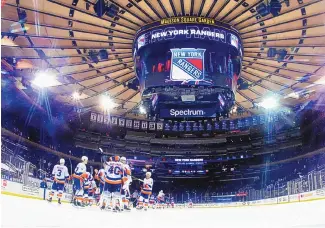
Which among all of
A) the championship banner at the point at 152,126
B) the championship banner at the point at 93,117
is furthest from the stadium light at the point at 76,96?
the championship banner at the point at 152,126

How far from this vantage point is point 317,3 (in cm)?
757

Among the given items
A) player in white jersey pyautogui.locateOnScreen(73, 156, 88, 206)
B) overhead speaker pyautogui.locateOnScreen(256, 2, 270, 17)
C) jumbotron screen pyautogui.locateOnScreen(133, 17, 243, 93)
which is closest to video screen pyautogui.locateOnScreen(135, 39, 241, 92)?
jumbotron screen pyautogui.locateOnScreen(133, 17, 243, 93)

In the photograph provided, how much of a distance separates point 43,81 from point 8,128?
2144mm

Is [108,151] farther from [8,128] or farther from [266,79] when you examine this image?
[266,79]

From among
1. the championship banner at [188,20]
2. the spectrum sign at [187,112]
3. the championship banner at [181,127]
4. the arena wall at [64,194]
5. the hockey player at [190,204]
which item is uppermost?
the championship banner at [188,20]

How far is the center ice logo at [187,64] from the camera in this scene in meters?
8.17

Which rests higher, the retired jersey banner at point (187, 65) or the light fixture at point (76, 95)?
the light fixture at point (76, 95)

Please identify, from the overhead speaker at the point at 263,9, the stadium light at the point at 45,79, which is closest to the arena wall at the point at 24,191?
the stadium light at the point at 45,79

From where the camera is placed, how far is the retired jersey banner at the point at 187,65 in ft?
26.8

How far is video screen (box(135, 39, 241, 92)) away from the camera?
Result: 8.23 m

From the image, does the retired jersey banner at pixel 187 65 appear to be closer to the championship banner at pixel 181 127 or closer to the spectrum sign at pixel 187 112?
the spectrum sign at pixel 187 112

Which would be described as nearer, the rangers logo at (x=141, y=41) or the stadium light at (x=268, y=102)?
the rangers logo at (x=141, y=41)

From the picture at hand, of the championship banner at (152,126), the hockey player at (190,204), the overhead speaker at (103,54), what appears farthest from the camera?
the championship banner at (152,126)

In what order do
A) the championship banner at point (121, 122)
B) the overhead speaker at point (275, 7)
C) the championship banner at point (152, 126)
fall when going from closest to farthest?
1. the overhead speaker at point (275, 7)
2. the championship banner at point (121, 122)
3. the championship banner at point (152, 126)
